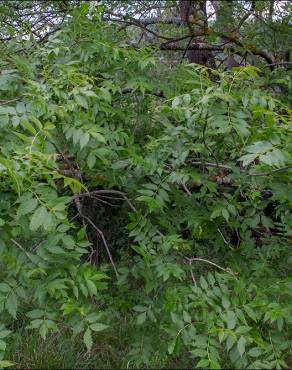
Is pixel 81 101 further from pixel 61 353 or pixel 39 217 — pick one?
pixel 61 353

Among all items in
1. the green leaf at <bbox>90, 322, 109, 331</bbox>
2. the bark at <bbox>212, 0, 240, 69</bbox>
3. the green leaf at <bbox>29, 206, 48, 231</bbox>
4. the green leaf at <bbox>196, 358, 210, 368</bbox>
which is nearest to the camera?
the green leaf at <bbox>29, 206, 48, 231</bbox>

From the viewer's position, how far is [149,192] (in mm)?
2398

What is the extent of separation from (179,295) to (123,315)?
1211 mm

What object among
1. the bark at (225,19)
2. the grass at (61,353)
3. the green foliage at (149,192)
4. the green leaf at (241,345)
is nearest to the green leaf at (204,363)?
the green foliage at (149,192)

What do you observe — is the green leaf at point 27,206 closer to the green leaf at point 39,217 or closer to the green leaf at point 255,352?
the green leaf at point 39,217

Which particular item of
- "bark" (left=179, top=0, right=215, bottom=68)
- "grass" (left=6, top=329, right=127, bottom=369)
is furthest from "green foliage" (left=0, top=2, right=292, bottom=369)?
"bark" (left=179, top=0, right=215, bottom=68)

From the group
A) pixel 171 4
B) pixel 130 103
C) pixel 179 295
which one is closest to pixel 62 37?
pixel 130 103

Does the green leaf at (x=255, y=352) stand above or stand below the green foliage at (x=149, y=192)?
below

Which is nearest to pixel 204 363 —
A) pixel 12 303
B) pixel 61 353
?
pixel 12 303

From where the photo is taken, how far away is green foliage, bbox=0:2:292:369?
1970 mm

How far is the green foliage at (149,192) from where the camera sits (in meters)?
1.97

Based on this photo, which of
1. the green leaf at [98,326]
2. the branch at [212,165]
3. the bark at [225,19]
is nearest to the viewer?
the green leaf at [98,326]

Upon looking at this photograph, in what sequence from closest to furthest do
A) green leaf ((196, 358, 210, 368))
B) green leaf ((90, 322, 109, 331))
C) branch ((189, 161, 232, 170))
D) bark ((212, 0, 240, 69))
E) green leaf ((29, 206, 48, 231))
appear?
1. green leaf ((29, 206, 48, 231))
2. green leaf ((196, 358, 210, 368))
3. green leaf ((90, 322, 109, 331))
4. branch ((189, 161, 232, 170))
5. bark ((212, 0, 240, 69))

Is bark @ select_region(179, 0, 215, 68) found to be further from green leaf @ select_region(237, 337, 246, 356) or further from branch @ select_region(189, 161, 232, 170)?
green leaf @ select_region(237, 337, 246, 356)
